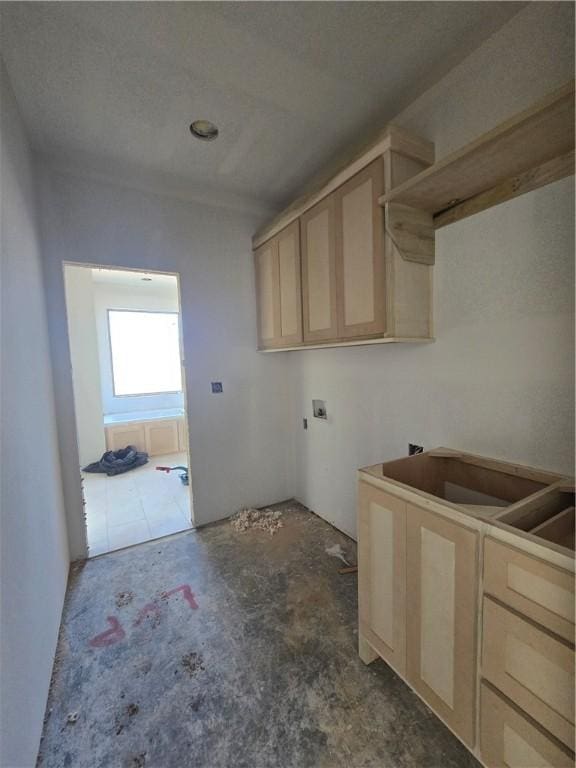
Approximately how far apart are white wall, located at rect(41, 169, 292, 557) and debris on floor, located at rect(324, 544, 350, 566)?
888mm

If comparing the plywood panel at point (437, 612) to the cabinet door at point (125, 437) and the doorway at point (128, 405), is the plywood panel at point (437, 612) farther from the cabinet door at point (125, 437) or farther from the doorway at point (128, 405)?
the cabinet door at point (125, 437)

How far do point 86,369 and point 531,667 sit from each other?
5002 millimetres

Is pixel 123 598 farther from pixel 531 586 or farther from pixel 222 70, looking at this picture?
pixel 222 70

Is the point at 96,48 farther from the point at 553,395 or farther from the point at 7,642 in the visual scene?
the point at 553,395

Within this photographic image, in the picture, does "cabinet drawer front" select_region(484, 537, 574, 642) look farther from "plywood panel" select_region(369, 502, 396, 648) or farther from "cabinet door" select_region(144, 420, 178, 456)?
"cabinet door" select_region(144, 420, 178, 456)

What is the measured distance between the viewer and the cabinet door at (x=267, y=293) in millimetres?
2516

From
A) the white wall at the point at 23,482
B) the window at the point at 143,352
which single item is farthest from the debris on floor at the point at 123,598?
the window at the point at 143,352

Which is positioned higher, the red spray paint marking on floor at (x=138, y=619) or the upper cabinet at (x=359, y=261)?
the upper cabinet at (x=359, y=261)

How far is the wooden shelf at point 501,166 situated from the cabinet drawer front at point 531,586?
1310mm

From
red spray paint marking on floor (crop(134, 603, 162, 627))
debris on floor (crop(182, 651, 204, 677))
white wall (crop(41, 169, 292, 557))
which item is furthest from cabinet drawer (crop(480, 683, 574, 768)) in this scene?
white wall (crop(41, 169, 292, 557))

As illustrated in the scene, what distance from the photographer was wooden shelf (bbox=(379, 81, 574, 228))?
102cm

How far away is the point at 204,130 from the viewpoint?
6.10ft

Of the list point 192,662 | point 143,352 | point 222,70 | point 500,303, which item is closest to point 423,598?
point 192,662

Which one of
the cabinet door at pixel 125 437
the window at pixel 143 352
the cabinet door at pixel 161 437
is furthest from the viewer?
the window at pixel 143 352
